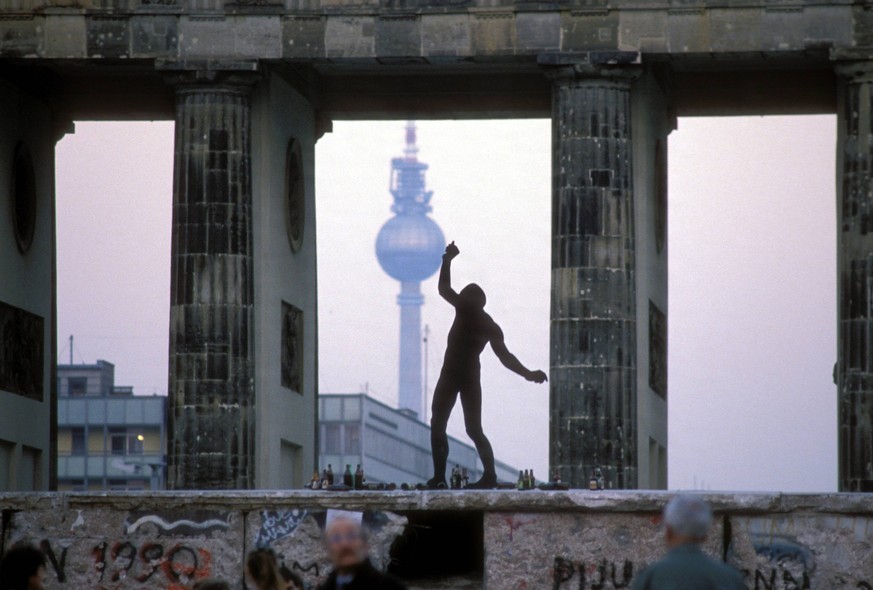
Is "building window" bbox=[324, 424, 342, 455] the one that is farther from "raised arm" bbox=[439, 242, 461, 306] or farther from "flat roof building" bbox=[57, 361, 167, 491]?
"raised arm" bbox=[439, 242, 461, 306]

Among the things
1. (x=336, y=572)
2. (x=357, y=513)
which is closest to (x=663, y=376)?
(x=357, y=513)

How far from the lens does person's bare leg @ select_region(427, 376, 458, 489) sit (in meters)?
31.8

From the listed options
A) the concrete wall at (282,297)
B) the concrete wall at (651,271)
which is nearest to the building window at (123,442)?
the concrete wall at (282,297)

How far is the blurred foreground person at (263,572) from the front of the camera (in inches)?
701

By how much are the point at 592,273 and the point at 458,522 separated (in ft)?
78.4

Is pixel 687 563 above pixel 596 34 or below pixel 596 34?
below

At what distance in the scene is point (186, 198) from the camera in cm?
5112

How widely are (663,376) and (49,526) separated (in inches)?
1208

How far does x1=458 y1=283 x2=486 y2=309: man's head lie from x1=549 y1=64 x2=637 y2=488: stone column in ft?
58.2

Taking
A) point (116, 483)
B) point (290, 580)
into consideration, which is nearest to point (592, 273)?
point (290, 580)

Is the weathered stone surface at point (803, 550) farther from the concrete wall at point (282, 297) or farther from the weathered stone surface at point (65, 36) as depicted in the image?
the weathered stone surface at point (65, 36)

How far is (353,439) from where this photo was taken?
16038 centimetres

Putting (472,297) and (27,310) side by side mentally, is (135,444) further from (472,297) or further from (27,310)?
(472,297)

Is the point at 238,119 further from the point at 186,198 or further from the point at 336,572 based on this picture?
the point at 336,572
